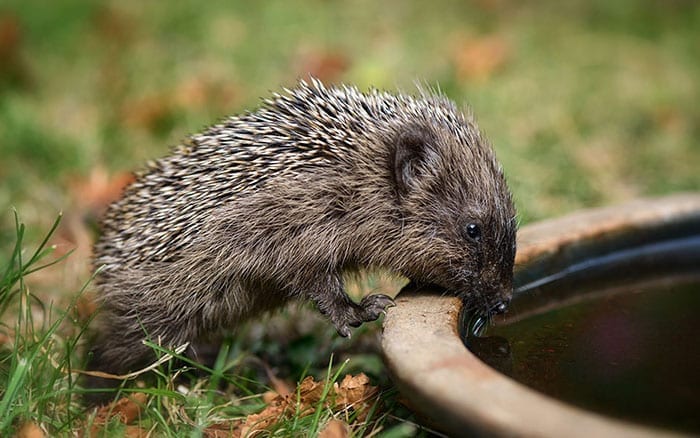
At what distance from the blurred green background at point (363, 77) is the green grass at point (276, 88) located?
0.03m

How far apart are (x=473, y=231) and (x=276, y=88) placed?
17.9 feet

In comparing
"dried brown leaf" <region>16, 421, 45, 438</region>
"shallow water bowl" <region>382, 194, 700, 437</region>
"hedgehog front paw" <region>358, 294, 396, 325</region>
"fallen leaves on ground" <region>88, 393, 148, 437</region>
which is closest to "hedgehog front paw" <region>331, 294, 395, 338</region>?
"hedgehog front paw" <region>358, 294, 396, 325</region>

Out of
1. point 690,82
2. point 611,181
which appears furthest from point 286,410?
point 690,82

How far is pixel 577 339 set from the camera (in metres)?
4.05

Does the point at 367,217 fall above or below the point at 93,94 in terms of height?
below

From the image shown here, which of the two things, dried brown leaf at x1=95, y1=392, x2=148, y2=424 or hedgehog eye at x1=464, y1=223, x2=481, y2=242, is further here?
hedgehog eye at x1=464, y1=223, x2=481, y2=242

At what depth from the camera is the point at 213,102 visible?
8773mm

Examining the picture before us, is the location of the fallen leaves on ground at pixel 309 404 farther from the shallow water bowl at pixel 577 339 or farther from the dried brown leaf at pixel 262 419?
the shallow water bowl at pixel 577 339

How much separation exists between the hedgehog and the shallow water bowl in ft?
0.99

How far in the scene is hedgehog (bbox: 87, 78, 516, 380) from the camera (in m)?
4.32

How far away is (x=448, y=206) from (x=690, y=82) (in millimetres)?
6228

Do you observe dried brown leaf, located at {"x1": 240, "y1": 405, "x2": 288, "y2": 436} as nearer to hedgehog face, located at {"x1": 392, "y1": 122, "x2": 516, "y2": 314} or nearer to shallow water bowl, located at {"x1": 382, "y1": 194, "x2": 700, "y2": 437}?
shallow water bowl, located at {"x1": 382, "y1": 194, "x2": 700, "y2": 437}

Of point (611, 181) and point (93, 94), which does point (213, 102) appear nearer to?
point (93, 94)

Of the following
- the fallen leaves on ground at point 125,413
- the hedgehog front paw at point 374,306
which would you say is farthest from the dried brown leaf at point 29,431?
the hedgehog front paw at point 374,306
